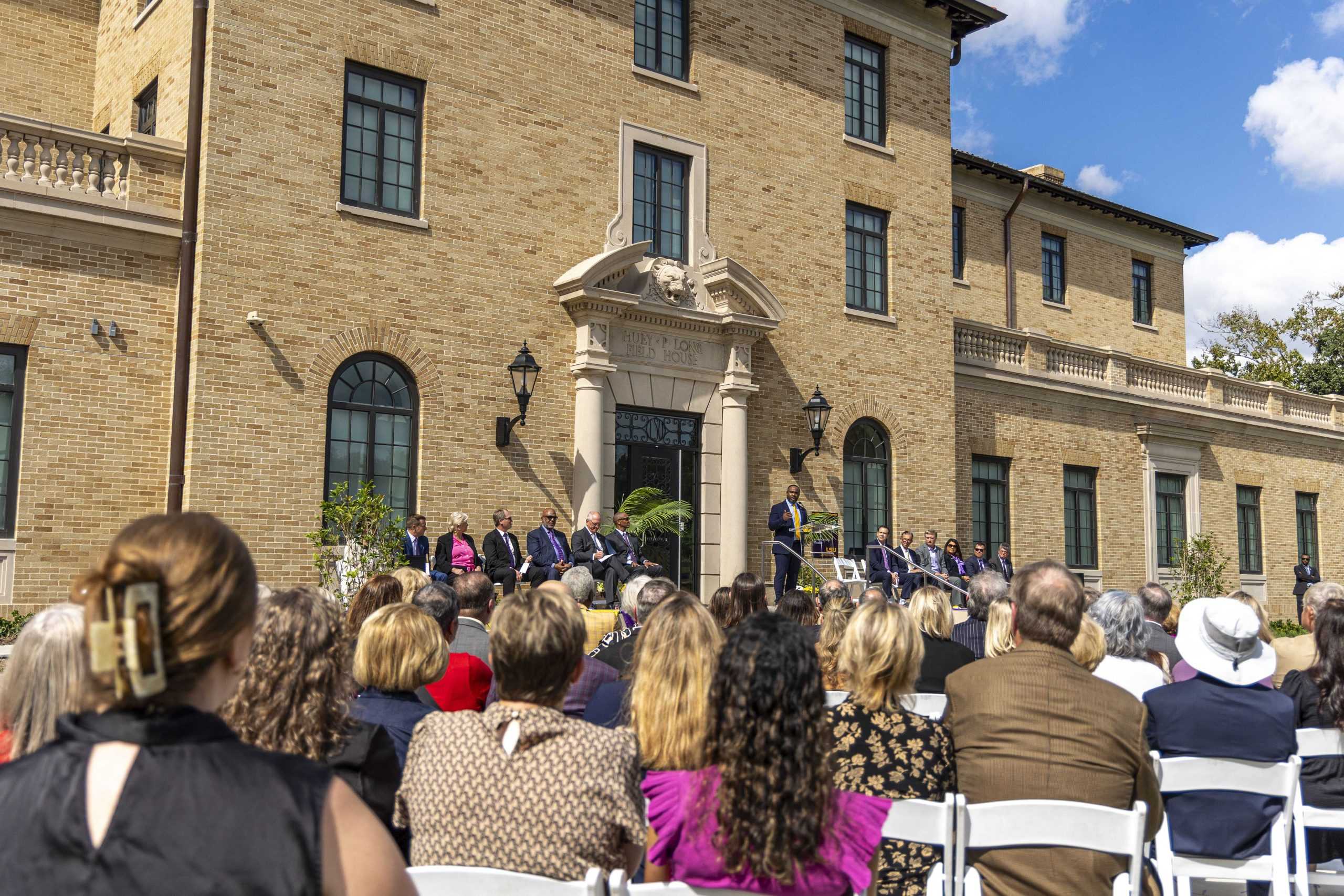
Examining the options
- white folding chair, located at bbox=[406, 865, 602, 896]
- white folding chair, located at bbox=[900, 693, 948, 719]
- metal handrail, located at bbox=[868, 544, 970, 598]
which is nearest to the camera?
white folding chair, located at bbox=[406, 865, 602, 896]

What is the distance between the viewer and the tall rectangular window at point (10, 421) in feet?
40.0

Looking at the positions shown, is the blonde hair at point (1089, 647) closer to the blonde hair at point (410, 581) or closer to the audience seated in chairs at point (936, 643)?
the audience seated in chairs at point (936, 643)

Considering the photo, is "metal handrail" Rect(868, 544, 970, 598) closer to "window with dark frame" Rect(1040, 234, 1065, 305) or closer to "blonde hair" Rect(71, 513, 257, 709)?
"window with dark frame" Rect(1040, 234, 1065, 305)

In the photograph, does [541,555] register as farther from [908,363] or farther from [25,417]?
[908,363]

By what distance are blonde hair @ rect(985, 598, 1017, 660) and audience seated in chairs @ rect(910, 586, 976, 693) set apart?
0.44 meters

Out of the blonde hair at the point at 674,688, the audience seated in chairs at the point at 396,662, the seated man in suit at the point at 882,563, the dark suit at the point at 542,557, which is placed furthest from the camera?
the seated man in suit at the point at 882,563

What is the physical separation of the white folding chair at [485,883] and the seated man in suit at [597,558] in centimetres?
1152

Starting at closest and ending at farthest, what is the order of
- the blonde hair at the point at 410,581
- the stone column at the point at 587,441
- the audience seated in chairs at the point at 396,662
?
the audience seated in chairs at the point at 396,662 → the blonde hair at the point at 410,581 → the stone column at the point at 587,441

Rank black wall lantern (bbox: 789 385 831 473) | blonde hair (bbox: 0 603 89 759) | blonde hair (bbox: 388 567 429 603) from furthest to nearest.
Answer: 1. black wall lantern (bbox: 789 385 831 473)
2. blonde hair (bbox: 388 567 429 603)
3. blonde hair (bbox: 0 603 89 759)

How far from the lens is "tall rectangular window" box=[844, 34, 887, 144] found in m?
20.2

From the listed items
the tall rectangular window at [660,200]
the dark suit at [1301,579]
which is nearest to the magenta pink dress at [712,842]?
the tall rectangular window at [660,200]

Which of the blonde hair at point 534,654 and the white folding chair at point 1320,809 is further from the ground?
the blonde hair at point 534,654

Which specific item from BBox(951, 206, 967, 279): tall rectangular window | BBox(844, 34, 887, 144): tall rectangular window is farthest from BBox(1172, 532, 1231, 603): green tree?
BBox(844, 34, 887, 144): tall rectangular window

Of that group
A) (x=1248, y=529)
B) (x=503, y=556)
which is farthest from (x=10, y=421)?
(x=1248, y=529)
